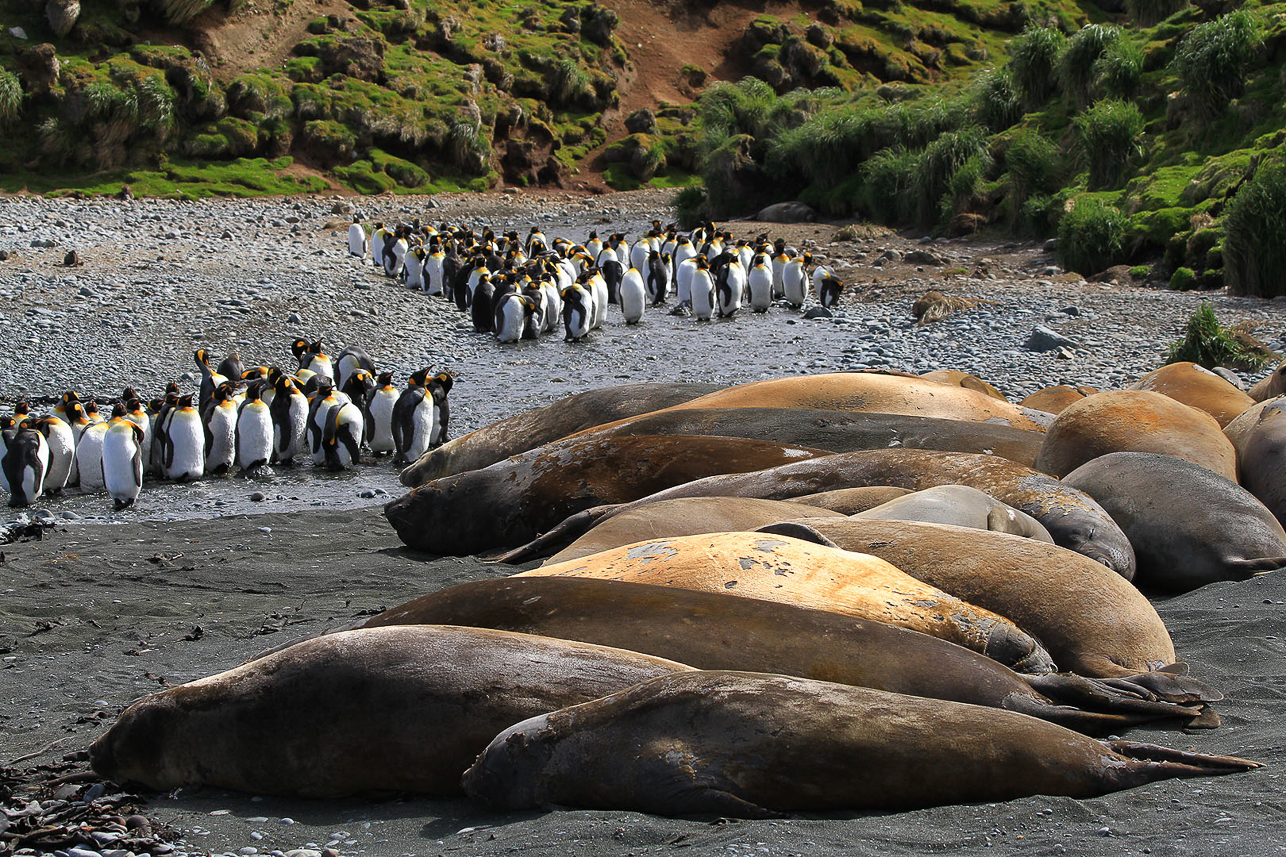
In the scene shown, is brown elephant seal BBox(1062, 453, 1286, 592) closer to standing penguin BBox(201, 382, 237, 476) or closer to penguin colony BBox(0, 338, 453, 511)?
penguin colony BBox(0, 338, 453, 511)

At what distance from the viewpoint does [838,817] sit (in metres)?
2.66

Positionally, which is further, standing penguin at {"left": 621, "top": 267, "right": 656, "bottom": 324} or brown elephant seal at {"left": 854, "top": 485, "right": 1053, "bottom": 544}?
standing penguin at {"left": 621, "top": 267, "right": 656, "bottom": 324}

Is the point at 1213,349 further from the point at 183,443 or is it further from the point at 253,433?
the point at 183,443

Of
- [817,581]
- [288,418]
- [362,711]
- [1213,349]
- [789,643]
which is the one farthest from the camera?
[1213,349]

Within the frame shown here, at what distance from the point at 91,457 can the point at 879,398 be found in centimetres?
640

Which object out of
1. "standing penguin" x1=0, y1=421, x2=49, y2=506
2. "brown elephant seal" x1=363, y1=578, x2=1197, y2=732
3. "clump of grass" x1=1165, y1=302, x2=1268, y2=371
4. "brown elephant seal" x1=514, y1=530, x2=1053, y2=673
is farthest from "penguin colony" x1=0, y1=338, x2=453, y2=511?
"clump of grass" x1=1165, y1=302, x2=1268, y2=371

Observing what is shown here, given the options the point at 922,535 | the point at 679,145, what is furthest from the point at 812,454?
the point at 679,145

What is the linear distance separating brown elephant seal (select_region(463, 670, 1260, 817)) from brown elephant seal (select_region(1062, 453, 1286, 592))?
213 cm

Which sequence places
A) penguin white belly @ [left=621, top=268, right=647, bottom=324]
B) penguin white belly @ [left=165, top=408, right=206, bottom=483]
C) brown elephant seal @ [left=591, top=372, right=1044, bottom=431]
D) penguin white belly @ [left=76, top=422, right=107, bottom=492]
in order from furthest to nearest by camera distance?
1. penguin white belly @ [left=621, top=268, right=647, bottom=324]
2. penguin white belly @ [left=165, top=408, right=206, bottom=483]
3. penguin white belly @ [left=76, top=422, right=107, bottom=492]
4. brown elephant seal @ [left=591, top=372, right=1044, bottom=431]

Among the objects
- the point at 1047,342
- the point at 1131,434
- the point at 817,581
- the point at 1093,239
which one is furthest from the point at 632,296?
the point at 817,581

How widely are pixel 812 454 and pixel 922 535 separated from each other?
175 cm

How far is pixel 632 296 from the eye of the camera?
1705 cm

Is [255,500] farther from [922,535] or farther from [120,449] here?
[922,535]

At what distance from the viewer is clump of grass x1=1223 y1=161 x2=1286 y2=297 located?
1388 centimetres
